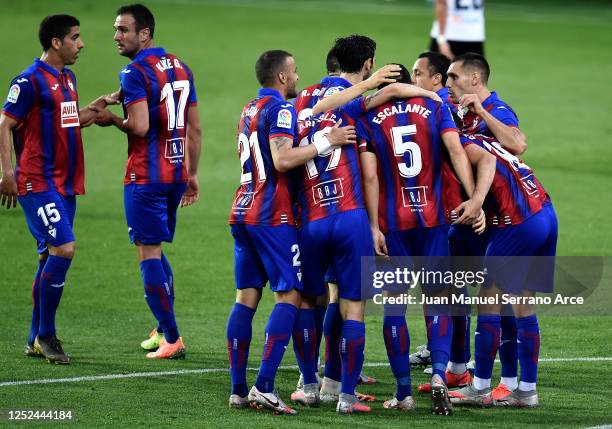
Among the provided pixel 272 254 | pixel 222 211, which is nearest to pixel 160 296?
pixel 272 254

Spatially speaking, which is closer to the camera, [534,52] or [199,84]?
[199,84]

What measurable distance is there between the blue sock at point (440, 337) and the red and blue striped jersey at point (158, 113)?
2.72 metres

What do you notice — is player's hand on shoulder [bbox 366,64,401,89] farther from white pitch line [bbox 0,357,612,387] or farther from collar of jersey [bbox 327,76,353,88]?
white pitch line [bbox 0,357,612,387]

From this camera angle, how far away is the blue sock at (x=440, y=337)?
7.90 metres

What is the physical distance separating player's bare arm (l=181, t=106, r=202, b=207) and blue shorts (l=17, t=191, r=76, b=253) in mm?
1197

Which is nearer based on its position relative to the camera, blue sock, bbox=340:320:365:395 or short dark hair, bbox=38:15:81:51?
blue sock, bbox=340:320:365:395

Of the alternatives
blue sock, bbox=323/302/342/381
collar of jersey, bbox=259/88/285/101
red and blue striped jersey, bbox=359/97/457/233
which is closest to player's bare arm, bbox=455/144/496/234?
red and blue striped jersey, bbox=359/97/457/233

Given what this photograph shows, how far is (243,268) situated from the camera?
8039 mm

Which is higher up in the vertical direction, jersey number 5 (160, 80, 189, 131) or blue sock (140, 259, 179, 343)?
jersey number 5 (160, 80, 189, 131)

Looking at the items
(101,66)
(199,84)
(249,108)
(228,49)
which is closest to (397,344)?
(249,108)

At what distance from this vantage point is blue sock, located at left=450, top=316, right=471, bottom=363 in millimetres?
8680

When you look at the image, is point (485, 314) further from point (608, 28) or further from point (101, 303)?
point (608, 28)

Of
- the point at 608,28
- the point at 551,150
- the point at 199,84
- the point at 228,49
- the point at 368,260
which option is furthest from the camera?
the point at 608,28

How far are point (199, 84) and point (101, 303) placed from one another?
1320 centimetres
